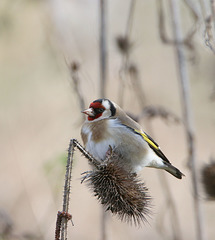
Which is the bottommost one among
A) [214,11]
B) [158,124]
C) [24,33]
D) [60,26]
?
[214,11]

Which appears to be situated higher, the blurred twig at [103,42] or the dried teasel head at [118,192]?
the blurred twig at [103,42]

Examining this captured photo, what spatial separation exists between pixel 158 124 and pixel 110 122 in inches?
217

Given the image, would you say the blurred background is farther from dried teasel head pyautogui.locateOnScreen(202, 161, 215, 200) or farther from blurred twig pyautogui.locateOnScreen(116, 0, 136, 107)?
dried teasel head pyautogui.locateOnScreen(202, 161, 215, 200)

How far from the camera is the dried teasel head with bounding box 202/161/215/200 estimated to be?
10.9ft

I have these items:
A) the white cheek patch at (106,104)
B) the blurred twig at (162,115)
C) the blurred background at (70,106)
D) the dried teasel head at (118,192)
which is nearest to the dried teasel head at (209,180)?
the blurred twig at (162,115)

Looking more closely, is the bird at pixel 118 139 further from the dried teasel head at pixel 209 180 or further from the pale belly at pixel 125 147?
the dried teasel head at pixel 209 180

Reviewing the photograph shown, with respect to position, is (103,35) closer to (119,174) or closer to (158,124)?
(119,174)

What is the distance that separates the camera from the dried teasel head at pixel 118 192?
2234 millimetres

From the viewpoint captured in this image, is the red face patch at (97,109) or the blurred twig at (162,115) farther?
the blurred twig at (162,115)

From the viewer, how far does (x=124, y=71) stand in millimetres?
3525

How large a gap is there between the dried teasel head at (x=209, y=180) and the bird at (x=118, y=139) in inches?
15.4

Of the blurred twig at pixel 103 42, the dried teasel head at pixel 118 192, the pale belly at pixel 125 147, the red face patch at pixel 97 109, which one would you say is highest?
the blurred twig at pixel 103 42

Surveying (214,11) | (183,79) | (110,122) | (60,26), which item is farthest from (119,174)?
(60,26)

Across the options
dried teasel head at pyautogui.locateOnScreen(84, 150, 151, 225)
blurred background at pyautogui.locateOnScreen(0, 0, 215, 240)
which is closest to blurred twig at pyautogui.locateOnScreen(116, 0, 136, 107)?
blurred background at pyautogui.locateOnScreen(0, 0, 215, 240)
